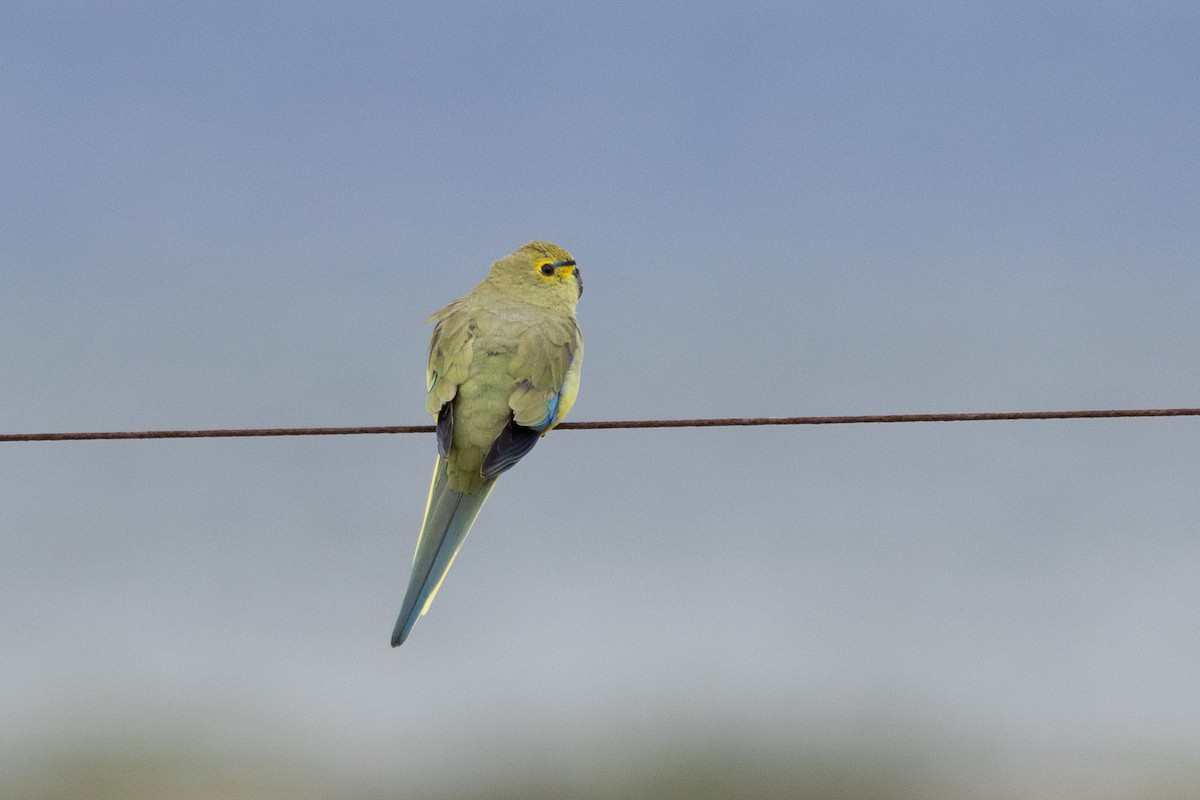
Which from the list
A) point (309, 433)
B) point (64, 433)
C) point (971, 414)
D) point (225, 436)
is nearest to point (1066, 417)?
point (971, 414)

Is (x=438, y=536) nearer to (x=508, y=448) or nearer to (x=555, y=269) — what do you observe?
(x=508, y=448)

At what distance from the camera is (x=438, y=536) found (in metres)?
5.36

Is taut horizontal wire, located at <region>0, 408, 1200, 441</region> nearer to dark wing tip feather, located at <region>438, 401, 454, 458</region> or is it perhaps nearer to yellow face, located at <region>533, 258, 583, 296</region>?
dark wing tip feather, located at <region>438, 401, 454, 458</region>

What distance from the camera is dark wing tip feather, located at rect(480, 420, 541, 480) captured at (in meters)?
5.32

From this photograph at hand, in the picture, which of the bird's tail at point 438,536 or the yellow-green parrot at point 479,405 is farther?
the yellow-green parrot at point 479,405

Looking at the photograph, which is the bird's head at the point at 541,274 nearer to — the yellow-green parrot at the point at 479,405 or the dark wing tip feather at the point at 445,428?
the yellow-green parrot at the point at 479,405

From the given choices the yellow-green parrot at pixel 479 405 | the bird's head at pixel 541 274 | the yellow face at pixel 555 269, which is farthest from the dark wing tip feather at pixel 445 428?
the yellow face at pixel 555 269

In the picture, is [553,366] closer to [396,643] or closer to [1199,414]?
[396,643]

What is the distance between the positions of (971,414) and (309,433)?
228cm

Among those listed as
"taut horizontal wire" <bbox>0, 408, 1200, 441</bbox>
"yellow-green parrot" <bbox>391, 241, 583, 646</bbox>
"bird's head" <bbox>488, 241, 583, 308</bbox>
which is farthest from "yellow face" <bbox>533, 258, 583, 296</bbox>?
"taut horizontal wire" <bbox>0, 408, 1200, 441</bbox>

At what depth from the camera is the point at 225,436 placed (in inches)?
170

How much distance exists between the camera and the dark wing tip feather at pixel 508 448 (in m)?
5.32

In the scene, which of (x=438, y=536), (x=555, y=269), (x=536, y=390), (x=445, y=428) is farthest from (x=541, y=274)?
(x=438, y=536)

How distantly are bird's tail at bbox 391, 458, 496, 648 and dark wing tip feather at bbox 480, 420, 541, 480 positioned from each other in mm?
183
